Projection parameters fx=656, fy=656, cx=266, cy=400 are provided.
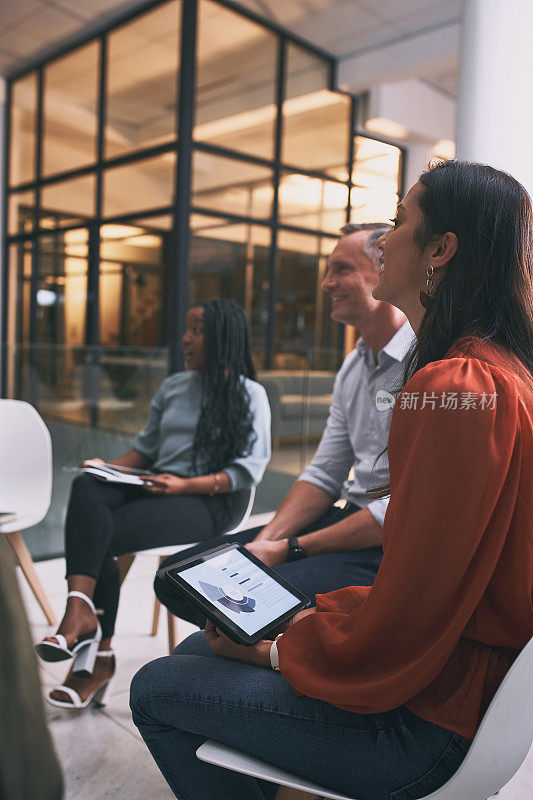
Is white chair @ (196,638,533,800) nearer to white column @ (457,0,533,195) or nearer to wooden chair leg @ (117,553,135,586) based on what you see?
wooden chair leg @ (117,553,135,586)

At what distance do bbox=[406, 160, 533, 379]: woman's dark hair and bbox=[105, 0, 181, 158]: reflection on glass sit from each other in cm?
518

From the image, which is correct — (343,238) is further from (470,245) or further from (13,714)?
(13,714)

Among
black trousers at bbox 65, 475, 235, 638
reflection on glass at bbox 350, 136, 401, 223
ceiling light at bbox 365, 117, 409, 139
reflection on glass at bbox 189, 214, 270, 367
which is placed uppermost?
ceiling light at bbox 365, 117, 409, 139

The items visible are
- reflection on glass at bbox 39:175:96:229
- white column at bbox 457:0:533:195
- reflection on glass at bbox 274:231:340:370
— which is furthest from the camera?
reflection on glass at bbox 39:175:96:229

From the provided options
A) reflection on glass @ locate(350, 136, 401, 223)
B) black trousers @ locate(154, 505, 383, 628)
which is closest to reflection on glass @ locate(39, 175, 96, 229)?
reflection on glass @ locate(350, 136, 401, 223)

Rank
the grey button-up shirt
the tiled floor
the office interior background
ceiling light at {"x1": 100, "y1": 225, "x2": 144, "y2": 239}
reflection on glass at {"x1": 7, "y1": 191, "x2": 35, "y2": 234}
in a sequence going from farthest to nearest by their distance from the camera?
reflection on glass at {"x1": 7, "y1": 191, "x2": 35, "y2": 234} → ceiling light at {"x1": 100, "y1": 225, "x2": 144, "y2": 239} → the office interior background → the grey button-up shirt → the tiled floor

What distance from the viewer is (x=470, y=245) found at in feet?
3.03

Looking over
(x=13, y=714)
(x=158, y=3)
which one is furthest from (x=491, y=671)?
(x=158, y=3)

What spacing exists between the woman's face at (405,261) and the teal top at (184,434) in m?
1.25

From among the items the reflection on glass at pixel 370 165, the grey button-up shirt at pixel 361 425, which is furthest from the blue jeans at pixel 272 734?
the reflection on glass at pixel 370 165

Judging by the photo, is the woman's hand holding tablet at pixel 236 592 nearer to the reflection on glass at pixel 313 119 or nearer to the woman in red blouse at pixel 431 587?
the woman in red blouse at pixel 431 587

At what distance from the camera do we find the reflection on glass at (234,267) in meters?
5.62

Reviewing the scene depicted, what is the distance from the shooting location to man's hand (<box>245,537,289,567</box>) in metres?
1.60

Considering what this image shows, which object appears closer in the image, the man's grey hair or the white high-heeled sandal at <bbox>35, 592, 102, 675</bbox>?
the white high-heeled sandal at <bbox>35, 592, 102, 675</bbox>
